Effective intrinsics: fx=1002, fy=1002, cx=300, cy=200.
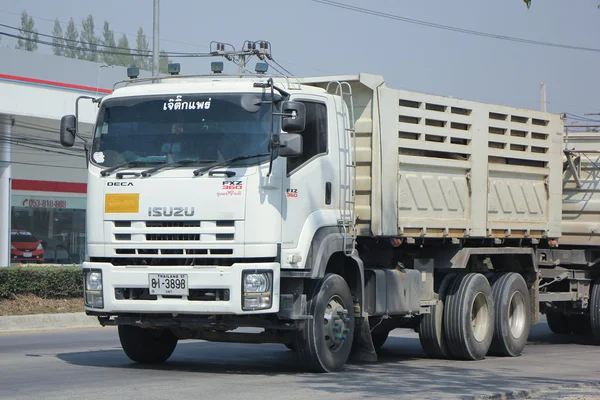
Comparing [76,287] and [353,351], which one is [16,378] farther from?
Answer: [76,287]

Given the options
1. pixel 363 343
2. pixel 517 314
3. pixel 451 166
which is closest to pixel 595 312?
pixel 517 314

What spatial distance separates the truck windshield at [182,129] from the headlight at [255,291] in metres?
1.12

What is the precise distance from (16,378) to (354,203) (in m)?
4.07

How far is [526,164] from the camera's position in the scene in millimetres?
14352

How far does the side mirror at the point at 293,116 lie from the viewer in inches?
389

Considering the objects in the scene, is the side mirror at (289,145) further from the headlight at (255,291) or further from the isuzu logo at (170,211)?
the headlight at (255,291)

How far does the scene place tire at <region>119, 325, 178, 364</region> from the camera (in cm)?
1158

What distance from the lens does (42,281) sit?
18969 millimetres

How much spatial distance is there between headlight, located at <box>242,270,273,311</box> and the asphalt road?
0.76 m

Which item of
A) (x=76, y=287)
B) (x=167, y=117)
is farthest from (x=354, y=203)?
(x=76, y=287)

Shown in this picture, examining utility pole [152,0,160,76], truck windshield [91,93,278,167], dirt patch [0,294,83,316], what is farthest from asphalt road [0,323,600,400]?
utility pole [152,0,160,76]

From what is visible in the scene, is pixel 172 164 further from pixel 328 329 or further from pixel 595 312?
pixel 595 312

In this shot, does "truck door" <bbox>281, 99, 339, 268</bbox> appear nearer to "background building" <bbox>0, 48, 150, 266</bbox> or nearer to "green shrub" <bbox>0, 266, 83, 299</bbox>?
"green shrub" <bbox>0, 266, 83, 299</bbox>

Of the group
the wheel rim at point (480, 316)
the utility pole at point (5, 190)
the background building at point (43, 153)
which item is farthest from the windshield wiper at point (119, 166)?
the utility pole at point (5, 190)
